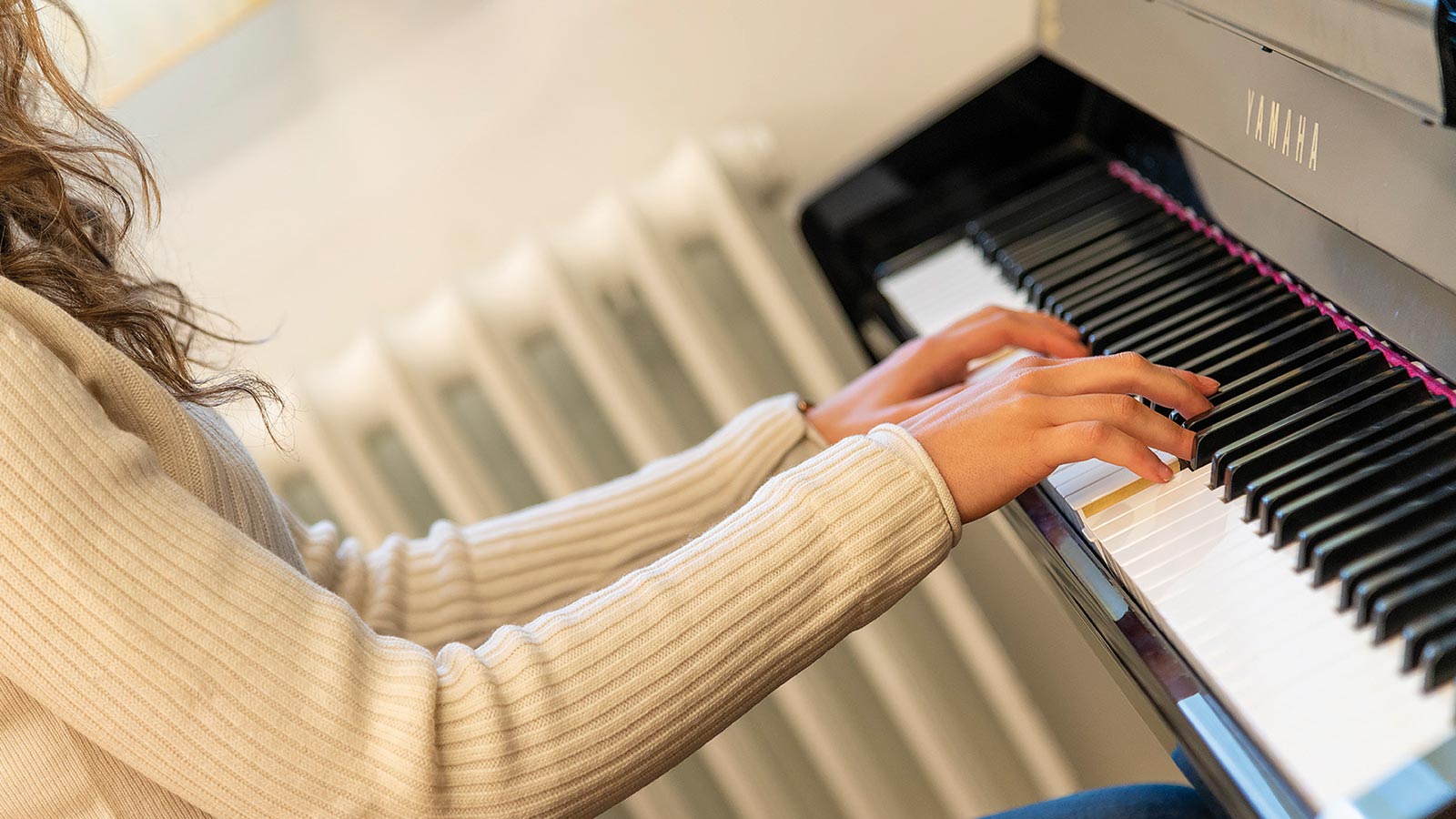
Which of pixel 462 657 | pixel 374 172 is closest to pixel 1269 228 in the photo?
pixel 462 657

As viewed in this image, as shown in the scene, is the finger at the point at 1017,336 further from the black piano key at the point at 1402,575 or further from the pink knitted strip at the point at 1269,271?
the black piano key at the point at 1402,575

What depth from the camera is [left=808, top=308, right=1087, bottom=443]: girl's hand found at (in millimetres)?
785

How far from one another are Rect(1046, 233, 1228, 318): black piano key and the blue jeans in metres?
0.30

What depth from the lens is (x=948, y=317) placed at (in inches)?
35.2

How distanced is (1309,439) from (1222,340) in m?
0.12

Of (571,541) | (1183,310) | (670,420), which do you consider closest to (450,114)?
(670,420)

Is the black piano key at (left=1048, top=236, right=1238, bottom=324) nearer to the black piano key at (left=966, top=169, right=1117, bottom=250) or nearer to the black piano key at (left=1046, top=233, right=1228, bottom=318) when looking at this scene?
the black piano key at (left=1046, top=233, right=1228, bottom=318)

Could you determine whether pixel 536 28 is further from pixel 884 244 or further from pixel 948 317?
pixel 948 317

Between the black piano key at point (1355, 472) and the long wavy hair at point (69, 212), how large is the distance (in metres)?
0.54

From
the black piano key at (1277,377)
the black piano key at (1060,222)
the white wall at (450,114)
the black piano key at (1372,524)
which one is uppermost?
the white wall at (450,114)

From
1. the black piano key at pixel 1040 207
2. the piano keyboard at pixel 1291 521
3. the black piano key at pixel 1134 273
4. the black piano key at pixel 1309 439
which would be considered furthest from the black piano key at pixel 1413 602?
the black piano key at pixel 1040 207

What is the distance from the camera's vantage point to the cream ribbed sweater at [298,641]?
0.54m

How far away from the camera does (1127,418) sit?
1.99ft

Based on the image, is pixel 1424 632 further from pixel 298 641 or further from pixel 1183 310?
pixel 298 641
